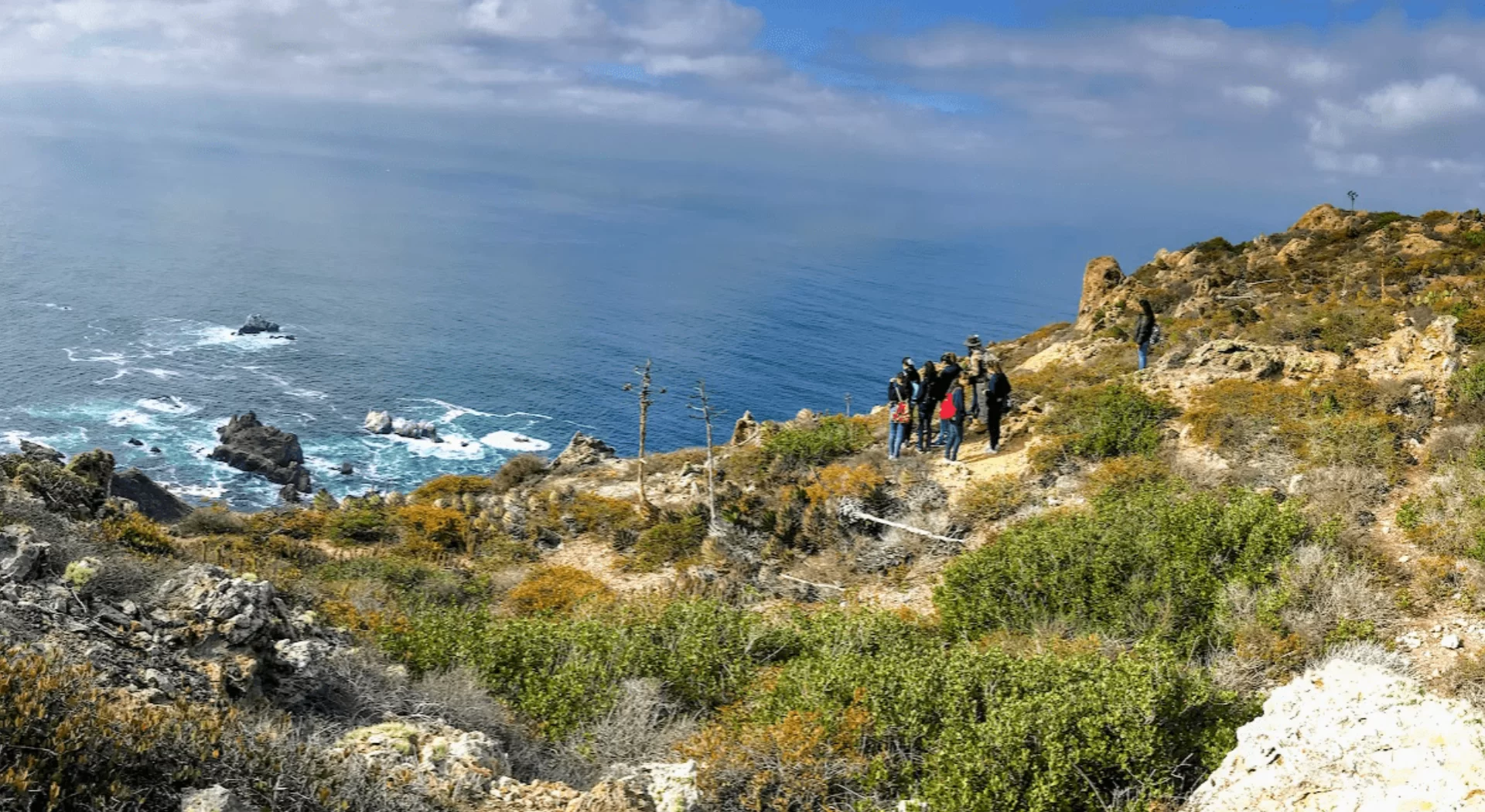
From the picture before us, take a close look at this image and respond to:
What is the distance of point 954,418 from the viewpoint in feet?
61.6

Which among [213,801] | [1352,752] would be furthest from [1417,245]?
[213,801]

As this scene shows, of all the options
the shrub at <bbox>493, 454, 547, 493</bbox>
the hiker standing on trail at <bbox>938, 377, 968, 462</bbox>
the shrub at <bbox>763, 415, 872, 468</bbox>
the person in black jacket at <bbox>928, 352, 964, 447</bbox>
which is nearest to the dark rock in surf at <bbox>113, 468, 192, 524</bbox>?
the shrub at <bbox>493, 454, 547, 493</bbox>

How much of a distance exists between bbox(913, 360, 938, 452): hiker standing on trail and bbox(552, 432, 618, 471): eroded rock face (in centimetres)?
1407

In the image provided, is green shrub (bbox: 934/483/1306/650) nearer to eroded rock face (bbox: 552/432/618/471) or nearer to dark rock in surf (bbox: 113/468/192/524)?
eroded rock face (bbox: 552/432/618/471)

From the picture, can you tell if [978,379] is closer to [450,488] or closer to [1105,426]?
[1105,426]

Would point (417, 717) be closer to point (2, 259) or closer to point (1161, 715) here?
point (1161, 715)

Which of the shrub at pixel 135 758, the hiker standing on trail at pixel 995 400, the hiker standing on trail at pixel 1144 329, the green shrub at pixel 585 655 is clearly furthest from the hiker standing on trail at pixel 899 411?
the shrub at pixel 135 758

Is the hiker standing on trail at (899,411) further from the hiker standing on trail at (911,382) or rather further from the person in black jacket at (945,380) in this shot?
the person in black jacket at (945,380)

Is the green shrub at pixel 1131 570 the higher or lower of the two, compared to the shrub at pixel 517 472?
higher

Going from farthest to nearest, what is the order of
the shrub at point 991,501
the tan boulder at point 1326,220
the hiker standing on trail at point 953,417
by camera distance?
the tan boulder at point 1326,220 < the hiker standing on trail at point 953,417 < the shrub at point 991,501

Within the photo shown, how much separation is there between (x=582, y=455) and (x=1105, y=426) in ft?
61.8

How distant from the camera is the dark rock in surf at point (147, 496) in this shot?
3066cm

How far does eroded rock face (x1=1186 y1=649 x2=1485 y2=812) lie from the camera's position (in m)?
5.43

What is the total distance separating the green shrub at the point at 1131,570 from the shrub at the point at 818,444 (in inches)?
371
